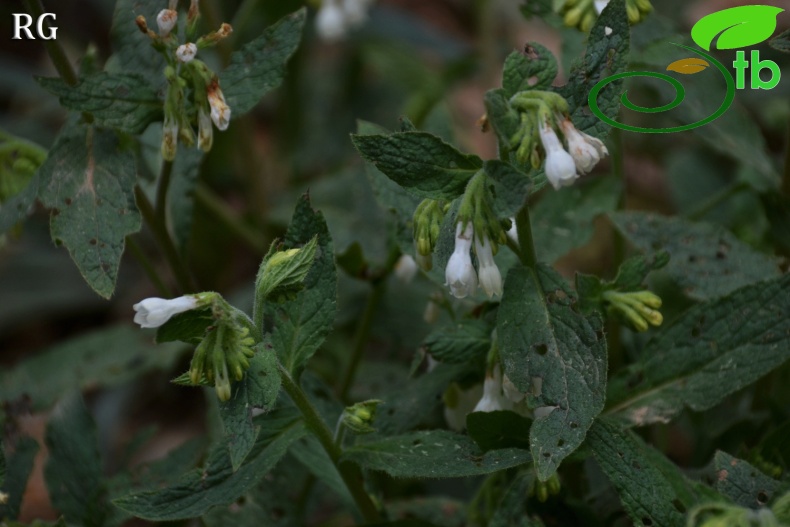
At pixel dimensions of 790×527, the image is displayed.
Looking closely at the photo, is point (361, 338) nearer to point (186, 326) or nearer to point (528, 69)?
point (186, 326)

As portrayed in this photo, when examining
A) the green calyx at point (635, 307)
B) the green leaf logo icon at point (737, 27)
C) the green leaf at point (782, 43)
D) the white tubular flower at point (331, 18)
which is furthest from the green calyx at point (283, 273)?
the white tubular flower at point (331, 18)

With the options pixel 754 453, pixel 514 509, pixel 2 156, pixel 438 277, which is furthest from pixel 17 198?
pixel 754 453

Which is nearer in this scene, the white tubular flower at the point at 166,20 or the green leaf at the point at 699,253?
the white tubular flower at the point at 166,20

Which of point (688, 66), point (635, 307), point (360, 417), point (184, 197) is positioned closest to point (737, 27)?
point (688, 66)

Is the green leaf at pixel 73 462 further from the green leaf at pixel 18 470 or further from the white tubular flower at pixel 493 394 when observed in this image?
the white tubular flower at pixel 493 394

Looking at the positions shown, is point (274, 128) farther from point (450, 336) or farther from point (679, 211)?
point (450, 336)

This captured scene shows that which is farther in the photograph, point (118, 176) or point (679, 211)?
point (679, 211)
